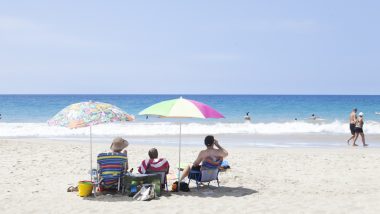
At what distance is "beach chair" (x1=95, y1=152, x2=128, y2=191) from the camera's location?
748 cm

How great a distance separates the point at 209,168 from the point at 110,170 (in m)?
1.79

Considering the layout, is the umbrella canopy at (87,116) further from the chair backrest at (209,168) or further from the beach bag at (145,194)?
the chair backrest at (209,168)

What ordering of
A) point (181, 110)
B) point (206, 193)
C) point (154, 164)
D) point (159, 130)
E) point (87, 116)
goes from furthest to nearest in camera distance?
point (159, 130) < point (206, 193) < point (154, 164) < point (181, 110) < point (87, 116)

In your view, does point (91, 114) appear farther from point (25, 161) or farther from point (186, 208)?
point (25, 161)

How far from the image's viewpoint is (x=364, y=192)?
8.12 m

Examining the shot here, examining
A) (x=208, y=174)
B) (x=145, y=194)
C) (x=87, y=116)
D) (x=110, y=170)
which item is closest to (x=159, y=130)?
(x=208, y=174)

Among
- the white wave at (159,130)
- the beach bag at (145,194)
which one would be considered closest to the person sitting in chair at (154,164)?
the beach bag at (145,194)

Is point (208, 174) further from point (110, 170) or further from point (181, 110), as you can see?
point (110, 170)

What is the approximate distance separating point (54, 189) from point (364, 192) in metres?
5.76

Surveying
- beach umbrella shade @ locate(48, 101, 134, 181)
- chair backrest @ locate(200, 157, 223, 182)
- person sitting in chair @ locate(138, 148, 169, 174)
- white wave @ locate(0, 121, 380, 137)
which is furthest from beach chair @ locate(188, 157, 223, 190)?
white wave @ locate(0, 121, 380, 137)

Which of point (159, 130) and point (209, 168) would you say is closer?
point (209, 168)

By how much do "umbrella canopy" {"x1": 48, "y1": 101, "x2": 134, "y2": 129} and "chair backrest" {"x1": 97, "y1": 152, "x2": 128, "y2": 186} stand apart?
0.60 m

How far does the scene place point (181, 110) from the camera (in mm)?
7500

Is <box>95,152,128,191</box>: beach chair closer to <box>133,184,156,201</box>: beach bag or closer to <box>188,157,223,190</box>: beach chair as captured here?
<box>133,184,156,201</box>: beach bag
